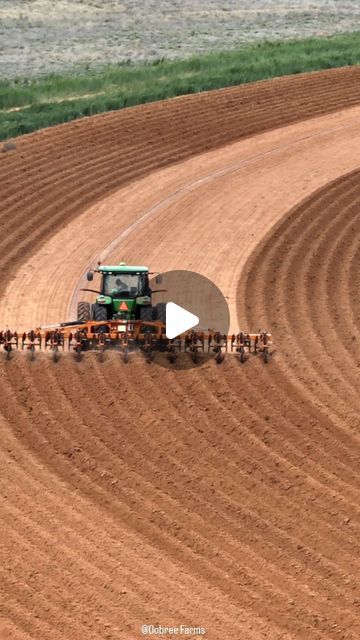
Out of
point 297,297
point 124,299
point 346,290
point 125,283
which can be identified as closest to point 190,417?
point 124,299

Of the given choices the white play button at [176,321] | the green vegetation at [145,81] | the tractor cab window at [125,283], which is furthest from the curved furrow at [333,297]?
the green vegetation at [145,81]

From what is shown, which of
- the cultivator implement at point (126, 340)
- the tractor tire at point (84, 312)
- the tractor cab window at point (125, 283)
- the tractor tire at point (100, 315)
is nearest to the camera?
the cultivator implement at point (126, 340)

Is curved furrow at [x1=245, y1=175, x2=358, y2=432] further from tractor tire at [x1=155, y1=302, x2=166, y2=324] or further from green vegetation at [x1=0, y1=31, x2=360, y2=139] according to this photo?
green vegetation at [x1=0, y1=31, x2=360, y2=139]

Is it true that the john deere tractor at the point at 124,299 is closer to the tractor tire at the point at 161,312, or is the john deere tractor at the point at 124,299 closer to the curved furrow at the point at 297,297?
the tractor tire at the point at 161,312

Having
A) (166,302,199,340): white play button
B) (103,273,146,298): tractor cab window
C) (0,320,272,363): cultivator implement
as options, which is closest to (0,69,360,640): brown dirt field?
(0,320,272,363): cultivator implement

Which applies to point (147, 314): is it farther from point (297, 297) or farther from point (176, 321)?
point (297, 297)

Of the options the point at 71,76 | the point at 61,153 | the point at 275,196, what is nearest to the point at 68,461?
the point at 275,196

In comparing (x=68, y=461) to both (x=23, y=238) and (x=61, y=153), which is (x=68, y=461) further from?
(x=61, y=153)
